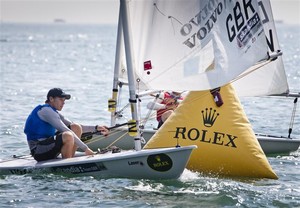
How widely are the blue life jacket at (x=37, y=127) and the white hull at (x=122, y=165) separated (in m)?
0.40

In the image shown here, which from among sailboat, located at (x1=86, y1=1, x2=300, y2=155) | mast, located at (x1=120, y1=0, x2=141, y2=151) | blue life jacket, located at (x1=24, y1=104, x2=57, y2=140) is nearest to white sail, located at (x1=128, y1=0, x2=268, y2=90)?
mast, located at (x1=120, y1=0, x2=141, y2=151)

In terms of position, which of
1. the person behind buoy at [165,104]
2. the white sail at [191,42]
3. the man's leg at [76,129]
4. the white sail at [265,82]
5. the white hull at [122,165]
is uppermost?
the white sail at [191,42]

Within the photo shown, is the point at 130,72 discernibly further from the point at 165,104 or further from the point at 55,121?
the point at 165,104

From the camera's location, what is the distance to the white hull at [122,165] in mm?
11445

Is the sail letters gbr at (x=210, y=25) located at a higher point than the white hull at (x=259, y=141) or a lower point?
A: higher

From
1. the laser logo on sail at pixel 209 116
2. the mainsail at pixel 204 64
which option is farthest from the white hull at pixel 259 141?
Result: the laser logo on sail at pixel 209 116

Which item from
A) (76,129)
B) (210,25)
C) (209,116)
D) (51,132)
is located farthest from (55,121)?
(210,25)

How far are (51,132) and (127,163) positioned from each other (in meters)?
1.33

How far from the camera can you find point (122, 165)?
1177 centimetres

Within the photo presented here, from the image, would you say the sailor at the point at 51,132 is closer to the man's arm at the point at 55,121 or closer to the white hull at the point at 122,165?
the man's arm at the point at 55,121

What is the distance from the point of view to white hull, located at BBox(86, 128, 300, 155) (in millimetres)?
14805

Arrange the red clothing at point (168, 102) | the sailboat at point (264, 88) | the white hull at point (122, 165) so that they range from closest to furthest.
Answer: the white hull at point (122, 165) → the sailboat at point (264, 88) → the red clothing at point (168, 102)

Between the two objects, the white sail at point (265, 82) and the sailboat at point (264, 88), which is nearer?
the sailboat at point (264, 88)

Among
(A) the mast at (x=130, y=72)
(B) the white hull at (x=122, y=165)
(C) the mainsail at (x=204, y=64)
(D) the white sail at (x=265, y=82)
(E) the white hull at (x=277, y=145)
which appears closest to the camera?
(B) the white hull at (x=122, y=165)
